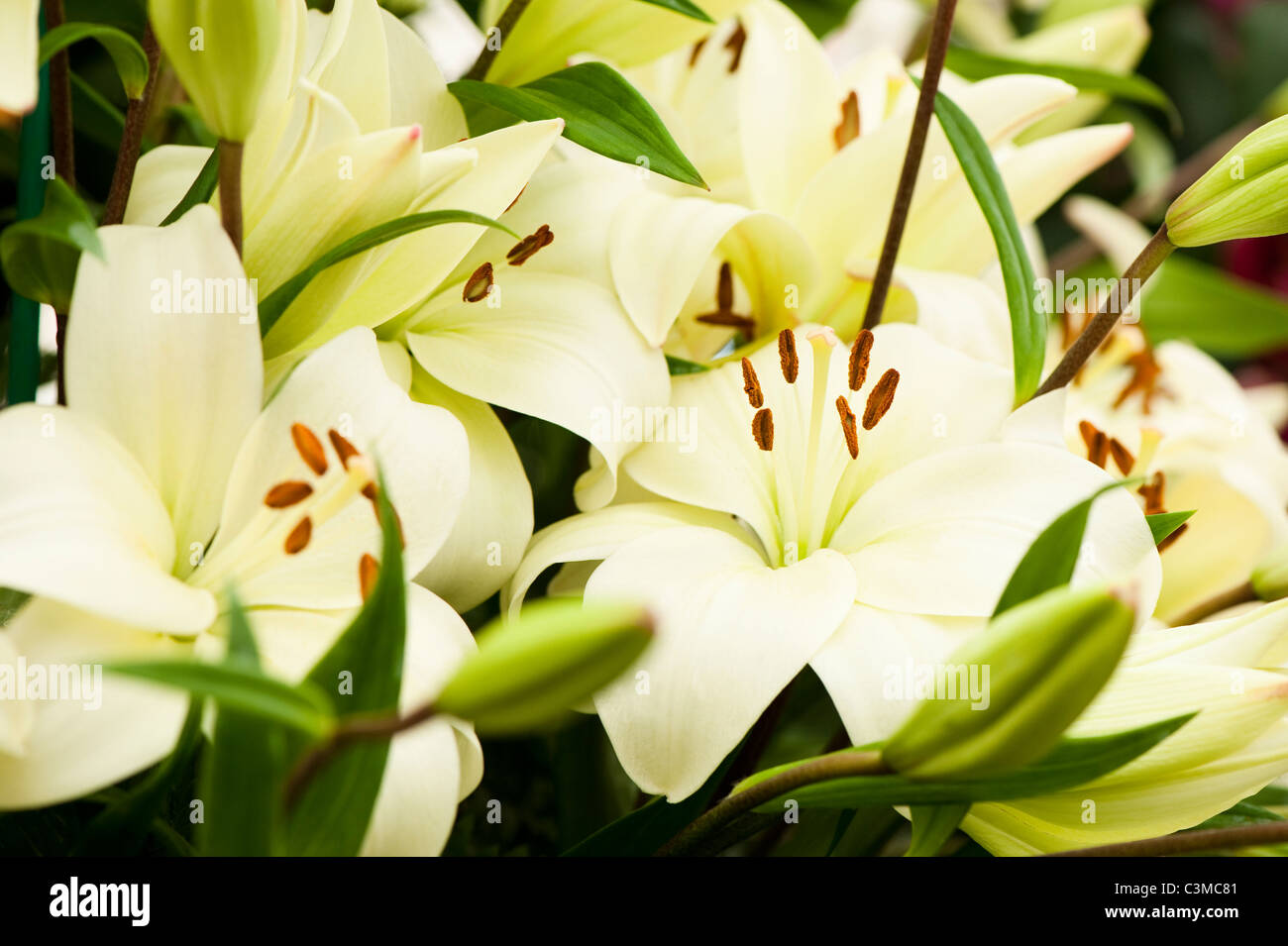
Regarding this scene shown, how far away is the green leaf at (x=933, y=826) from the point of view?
308mm

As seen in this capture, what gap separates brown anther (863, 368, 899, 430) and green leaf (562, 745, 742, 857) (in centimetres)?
13

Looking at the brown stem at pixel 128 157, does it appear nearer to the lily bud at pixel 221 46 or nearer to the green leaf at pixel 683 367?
the lily bud at pixel 221 46

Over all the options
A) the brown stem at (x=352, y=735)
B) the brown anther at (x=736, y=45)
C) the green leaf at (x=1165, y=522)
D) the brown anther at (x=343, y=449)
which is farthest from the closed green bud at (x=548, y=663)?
the brown anther at (x=736, y=45)

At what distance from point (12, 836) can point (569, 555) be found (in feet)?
0.57

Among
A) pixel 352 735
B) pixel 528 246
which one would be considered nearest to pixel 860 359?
pixel 528 246

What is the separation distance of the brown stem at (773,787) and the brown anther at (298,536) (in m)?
0.13

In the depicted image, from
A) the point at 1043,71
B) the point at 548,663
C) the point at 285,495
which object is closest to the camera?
the point at 548,663

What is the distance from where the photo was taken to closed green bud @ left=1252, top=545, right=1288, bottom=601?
0.41 m

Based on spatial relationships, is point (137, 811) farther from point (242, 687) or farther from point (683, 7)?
point (683, 7)

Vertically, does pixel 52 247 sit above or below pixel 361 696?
above

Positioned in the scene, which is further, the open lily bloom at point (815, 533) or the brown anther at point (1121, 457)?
the brown anther at point (1121, 457)

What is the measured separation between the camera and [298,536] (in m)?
0.31

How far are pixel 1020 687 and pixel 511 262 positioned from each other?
226 millimetres

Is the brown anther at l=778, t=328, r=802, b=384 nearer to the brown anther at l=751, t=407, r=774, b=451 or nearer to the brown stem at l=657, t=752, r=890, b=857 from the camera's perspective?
the brown anther at l=751, t=407, r=774, b=451
